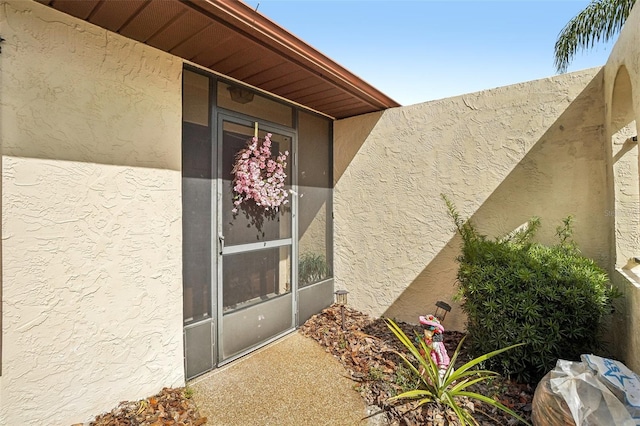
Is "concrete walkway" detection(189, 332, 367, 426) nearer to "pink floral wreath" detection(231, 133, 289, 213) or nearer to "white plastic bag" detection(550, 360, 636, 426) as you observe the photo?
"white plastic bag" detection(550, 360, 636, 426)

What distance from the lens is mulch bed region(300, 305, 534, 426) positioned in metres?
2.46

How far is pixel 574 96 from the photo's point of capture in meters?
3.32

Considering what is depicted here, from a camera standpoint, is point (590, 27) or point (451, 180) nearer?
point (451, 180)

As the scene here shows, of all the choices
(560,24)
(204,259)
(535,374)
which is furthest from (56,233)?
(560,24)

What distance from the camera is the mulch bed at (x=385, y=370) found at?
2459 millimetres

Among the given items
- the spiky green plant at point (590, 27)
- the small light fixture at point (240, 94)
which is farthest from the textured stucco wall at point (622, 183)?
the spiky green plant at point (590, 27)

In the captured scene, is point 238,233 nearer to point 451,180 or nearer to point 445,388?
point 445,388

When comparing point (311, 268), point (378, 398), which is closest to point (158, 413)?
point (378, 398)

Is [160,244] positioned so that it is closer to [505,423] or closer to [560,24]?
[505,423]

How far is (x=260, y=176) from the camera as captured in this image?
373 cm

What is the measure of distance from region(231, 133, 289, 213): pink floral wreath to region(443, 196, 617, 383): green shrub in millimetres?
2655

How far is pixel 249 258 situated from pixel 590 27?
10331 mm

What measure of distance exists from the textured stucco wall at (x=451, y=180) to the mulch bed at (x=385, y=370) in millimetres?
444

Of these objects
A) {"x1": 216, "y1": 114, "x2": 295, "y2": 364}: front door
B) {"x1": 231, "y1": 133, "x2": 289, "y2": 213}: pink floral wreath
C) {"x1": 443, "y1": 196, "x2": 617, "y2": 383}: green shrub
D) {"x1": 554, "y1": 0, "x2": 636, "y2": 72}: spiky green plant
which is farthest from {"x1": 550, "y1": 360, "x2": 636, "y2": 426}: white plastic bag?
{"x1": 554, "y1": 0, "x2": 636, "y2": 72}: spiky green plant
